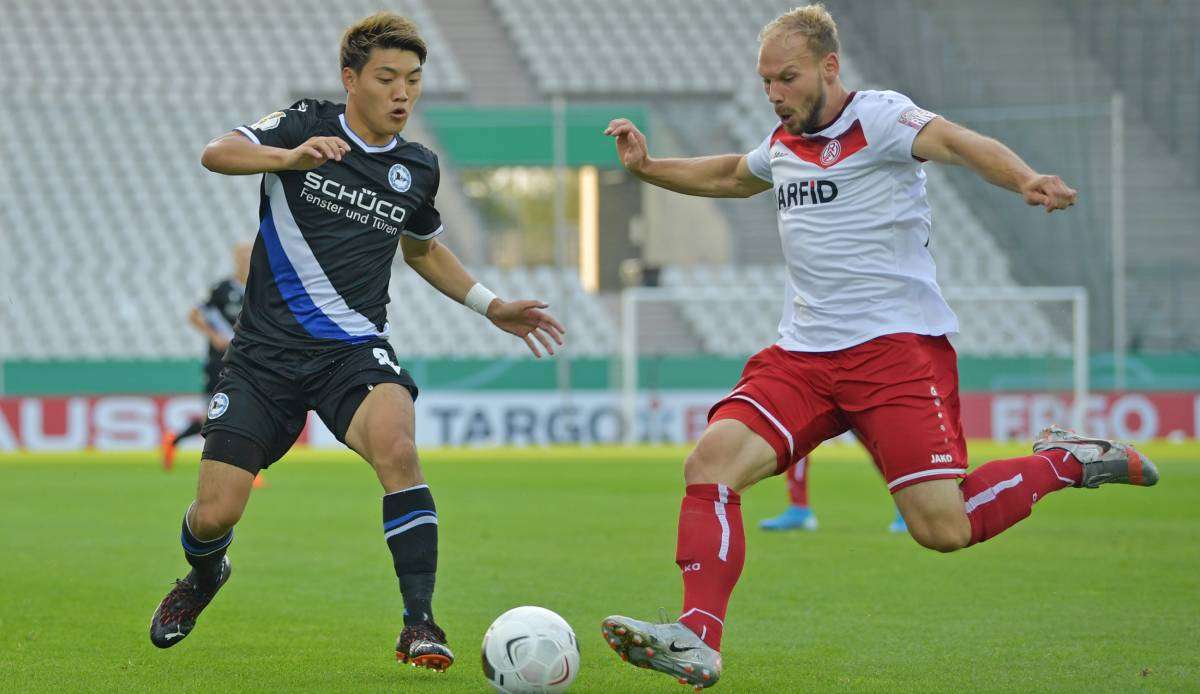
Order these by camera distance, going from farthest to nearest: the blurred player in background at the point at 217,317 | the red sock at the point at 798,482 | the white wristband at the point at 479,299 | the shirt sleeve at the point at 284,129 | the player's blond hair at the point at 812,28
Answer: the blurred player in background at the point at 217,317
the red sock at the point at 798,482
the white wristband at the point at 479,299
the shirt sleeve at the point at 284,129
the player's blond hair at the point at 812,28

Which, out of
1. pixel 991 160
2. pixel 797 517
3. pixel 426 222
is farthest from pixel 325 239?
pixel 797 517

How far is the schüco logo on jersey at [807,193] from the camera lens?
17.0 feet

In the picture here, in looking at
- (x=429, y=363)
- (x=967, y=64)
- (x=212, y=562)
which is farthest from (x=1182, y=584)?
(x=967, y=64)

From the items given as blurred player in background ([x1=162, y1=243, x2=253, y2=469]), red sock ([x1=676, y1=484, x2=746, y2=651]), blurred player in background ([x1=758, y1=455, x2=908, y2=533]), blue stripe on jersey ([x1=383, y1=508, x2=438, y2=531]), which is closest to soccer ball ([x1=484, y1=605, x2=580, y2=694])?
red sock ([x1=676, y1=484, x2=746, y2=651])

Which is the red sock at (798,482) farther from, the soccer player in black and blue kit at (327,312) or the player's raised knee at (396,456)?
the player's raised knee at (396,456)

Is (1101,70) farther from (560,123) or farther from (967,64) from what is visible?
(560,123)

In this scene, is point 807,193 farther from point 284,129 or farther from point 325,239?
point 284,129

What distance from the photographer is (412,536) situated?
5.25 m

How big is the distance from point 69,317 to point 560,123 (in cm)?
748

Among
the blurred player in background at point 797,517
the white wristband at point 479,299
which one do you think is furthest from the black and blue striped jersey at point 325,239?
the blurred player in background at point 797,517

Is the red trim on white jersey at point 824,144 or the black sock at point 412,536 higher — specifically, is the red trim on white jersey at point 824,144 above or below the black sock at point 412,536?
above

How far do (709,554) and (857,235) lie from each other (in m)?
1.20

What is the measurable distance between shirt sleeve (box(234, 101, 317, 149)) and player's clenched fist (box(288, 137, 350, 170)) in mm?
161

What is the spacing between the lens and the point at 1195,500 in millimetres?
12781
